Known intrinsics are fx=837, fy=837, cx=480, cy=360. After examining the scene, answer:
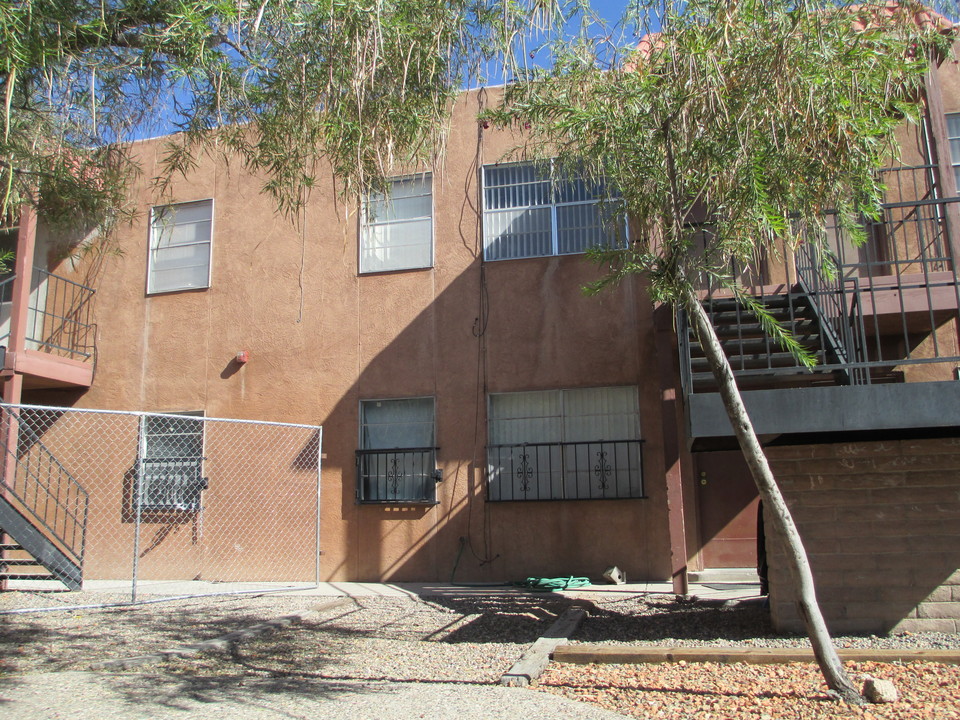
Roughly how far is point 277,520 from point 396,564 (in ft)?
5.73

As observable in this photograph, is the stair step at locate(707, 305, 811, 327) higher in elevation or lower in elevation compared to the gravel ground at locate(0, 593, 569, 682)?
higher

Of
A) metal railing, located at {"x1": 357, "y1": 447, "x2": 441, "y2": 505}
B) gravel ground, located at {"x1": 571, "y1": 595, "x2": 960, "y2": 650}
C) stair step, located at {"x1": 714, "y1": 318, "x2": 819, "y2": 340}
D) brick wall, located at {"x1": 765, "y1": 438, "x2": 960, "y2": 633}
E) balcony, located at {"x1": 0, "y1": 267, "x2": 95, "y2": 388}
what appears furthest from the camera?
balcony, located at {"x1": 0, "y1": 267, "x2": 95, "y2": 388}

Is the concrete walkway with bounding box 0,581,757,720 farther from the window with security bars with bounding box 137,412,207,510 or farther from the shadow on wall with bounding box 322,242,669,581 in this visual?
the window with security bars with bounding box 137,412,207,510

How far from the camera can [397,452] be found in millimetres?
10852

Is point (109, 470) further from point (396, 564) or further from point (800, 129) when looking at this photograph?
point (800, 129)

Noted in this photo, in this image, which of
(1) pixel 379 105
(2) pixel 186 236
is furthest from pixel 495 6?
(2) pixel 186 236

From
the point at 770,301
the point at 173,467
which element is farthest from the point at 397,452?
the point at 770,301

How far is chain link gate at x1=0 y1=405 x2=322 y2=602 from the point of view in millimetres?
10969

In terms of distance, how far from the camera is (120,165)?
6848 mm

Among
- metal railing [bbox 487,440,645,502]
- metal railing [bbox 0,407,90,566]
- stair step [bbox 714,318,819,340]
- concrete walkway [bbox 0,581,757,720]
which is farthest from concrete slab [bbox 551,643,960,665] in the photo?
metal railing [bbox 0,407,90,566]

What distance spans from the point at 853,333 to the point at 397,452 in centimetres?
581

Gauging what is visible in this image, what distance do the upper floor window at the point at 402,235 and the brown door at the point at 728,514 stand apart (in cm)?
460

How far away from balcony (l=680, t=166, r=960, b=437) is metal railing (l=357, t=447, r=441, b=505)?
3.74 metres

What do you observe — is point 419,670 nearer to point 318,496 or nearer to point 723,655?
point 723,655
